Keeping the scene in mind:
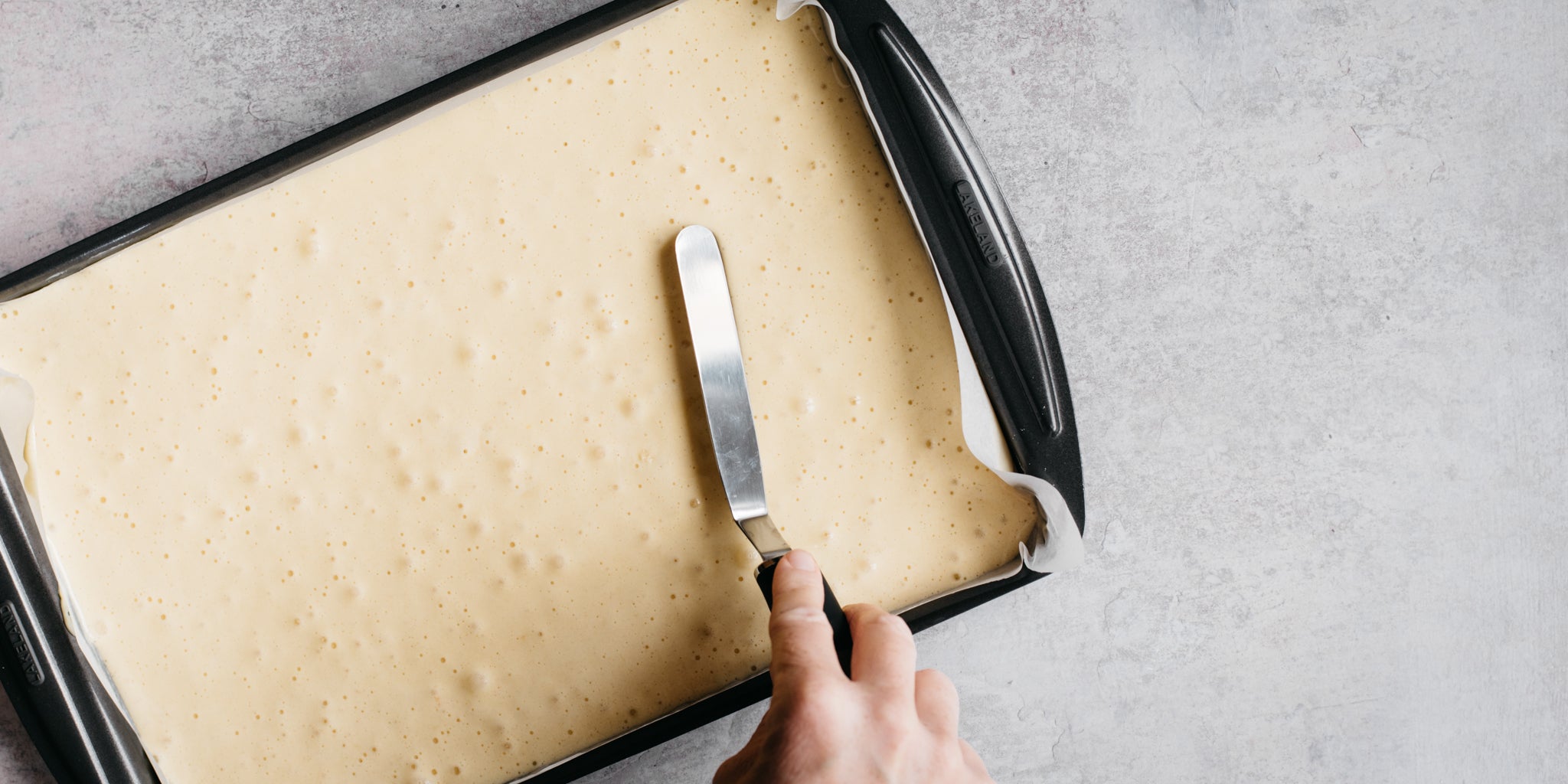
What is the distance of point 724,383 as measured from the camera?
745mm

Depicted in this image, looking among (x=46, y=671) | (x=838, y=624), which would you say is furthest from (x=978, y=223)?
(x=46, y=671)

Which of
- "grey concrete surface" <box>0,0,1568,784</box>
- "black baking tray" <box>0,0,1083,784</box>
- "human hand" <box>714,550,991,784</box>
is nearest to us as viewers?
"human hand" <box>714,550,991,784</box>

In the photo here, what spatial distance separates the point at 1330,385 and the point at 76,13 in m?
1.49

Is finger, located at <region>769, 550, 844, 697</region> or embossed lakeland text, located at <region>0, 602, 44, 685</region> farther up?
embossed lakeland text, located at <region>0, 602, 44, 685</region>

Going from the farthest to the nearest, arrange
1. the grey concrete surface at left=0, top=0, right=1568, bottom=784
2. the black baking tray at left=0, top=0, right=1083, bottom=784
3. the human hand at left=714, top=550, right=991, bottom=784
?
1. the grey concrete surface at left=0, top=0, right=1568, bottom=784
2. the black baking tray at left=0, top=0, right=1083, bottom=784
3. the human hand at left=714, top=550, right=991, bottom=784

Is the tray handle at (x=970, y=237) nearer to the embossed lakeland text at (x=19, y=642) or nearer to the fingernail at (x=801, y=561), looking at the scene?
the fingernail at (x=801, y=561)

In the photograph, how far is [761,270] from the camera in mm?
761

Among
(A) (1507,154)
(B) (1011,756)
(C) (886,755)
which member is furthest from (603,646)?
(A) (1507,154)

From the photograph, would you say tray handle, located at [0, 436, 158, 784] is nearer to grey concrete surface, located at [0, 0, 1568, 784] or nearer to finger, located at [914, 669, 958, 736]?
grey concrete surface, located at [0, 0, 1568, 784]

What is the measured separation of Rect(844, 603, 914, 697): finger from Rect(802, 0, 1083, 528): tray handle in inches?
8.4

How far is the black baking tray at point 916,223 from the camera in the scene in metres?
0.71

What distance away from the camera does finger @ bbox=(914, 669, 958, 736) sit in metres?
0.66

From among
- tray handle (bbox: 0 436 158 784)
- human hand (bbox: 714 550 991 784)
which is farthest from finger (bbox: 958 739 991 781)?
tray handle (bbox: 0 436 158 784)

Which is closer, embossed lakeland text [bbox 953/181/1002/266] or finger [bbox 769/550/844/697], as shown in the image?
finger [bbox 769/550/844/697]
